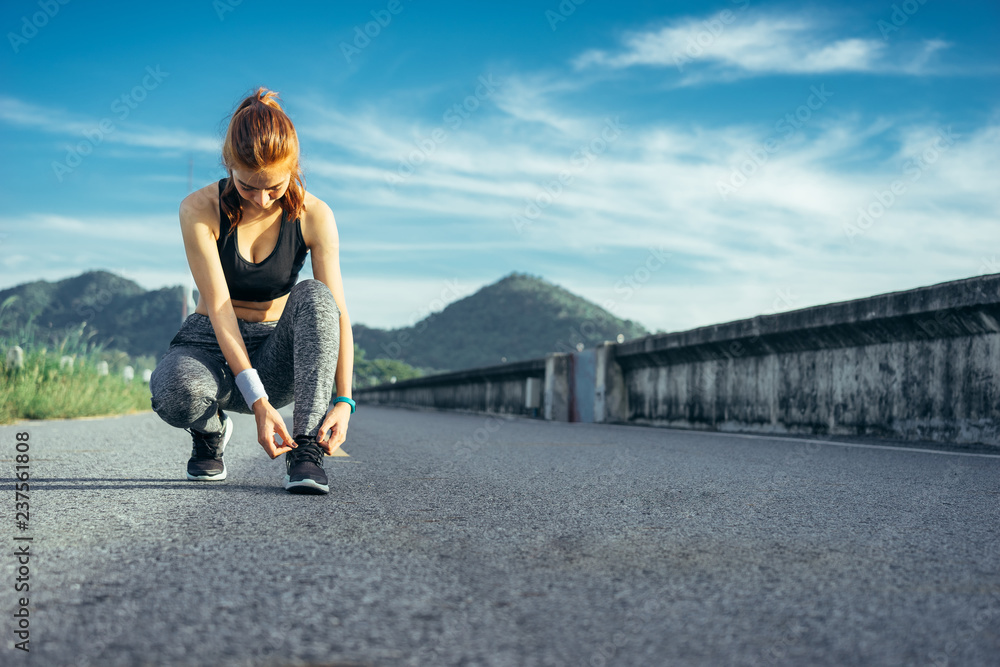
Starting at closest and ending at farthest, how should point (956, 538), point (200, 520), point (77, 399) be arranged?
point (956, 538) < point (200, 520) < point (77, 399)

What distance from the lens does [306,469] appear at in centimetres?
293

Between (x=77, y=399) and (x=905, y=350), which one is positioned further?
(x=77, y=399)

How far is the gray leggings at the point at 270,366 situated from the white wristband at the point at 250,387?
14 cm

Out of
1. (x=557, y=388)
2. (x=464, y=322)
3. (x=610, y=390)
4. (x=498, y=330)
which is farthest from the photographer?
(x=464, y=322)

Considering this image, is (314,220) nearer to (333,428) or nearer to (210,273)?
(210,273)

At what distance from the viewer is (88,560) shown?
6.16 ft

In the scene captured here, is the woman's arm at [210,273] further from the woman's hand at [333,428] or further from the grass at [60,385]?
the grass at [60,385]

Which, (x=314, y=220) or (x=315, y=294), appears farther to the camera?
(x=314, y=220)

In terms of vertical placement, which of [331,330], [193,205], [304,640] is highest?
[193,205]

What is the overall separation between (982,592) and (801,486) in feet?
5.61

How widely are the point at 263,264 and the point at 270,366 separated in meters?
0.44

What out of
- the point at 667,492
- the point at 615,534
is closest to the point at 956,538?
the point at 615,534

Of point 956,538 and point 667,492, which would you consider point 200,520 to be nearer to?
point 667,492

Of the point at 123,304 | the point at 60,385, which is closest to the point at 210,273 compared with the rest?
the point at 60,385
